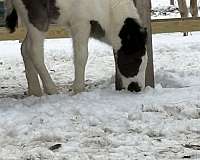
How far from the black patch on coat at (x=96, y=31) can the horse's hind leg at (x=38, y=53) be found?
62 centimetres

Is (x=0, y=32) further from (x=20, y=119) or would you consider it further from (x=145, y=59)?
(x=20, y=119)

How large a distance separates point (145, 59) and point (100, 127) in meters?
2.07

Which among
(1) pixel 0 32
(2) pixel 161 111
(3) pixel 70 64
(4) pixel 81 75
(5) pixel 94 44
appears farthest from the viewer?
(5) pixel 94 44

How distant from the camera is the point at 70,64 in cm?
1002

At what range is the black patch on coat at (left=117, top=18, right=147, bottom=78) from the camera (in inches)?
249

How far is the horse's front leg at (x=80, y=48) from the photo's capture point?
6135 millimetres

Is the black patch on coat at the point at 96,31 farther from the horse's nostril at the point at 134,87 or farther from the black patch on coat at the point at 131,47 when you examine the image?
the horse's nostril at the point at 134,87

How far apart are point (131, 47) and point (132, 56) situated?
4.2 inches

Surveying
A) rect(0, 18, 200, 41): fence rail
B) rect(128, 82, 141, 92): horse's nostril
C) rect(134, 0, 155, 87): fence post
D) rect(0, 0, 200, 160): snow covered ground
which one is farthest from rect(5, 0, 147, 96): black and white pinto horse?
rect(0, 18, 200, 41): fence rail

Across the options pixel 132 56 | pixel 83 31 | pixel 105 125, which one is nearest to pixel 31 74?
pixel 83 31

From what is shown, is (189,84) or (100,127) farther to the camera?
(189,84)

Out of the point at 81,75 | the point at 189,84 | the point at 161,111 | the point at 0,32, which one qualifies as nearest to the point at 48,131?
the point at 161,111

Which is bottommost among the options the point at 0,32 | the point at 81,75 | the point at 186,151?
the point at 186,151

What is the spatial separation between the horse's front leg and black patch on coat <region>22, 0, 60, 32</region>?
1.01ft
